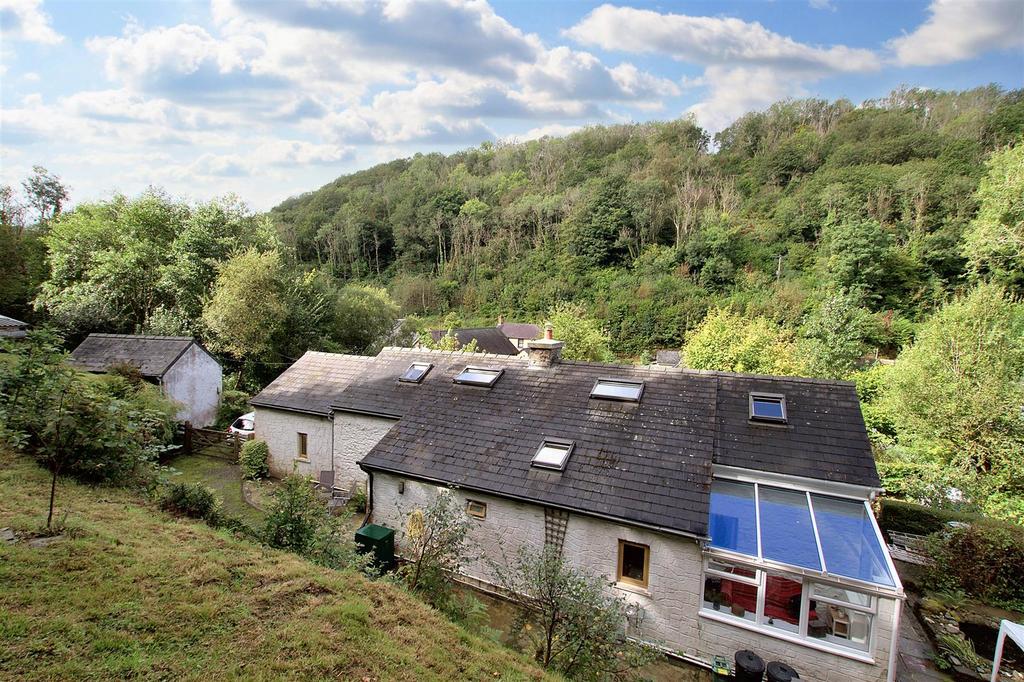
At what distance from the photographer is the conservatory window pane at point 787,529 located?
7.81m

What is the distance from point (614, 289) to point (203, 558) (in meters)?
49.4

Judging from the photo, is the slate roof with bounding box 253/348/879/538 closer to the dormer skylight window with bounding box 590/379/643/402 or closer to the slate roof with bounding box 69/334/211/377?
the dormer skylight window with bounding box 590/379/643/402

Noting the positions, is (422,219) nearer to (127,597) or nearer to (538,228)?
(538,228)

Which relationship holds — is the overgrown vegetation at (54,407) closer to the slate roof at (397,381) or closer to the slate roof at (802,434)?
the slate roof at (397,381)

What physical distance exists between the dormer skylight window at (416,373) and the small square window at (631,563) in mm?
8230

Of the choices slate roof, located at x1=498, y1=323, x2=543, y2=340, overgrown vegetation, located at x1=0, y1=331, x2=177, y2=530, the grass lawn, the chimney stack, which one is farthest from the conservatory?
slate roof, located at x1=498, y1=323, x2=543, y2=340

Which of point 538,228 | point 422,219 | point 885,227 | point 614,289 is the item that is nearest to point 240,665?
point 614,289

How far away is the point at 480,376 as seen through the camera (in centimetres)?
1382

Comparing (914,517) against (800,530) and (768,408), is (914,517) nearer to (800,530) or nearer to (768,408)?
(768,408)

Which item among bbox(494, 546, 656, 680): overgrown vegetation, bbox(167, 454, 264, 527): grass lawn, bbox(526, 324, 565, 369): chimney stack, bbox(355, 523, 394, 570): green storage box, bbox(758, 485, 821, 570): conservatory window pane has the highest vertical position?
bbox(526, 324, 565, 369): chimney stack

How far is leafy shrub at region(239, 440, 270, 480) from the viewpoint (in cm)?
1622

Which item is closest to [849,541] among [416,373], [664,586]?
[664,586]

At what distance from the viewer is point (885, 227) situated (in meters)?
43.7

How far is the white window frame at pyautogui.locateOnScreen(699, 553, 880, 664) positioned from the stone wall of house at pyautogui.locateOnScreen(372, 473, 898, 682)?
0.28ft
